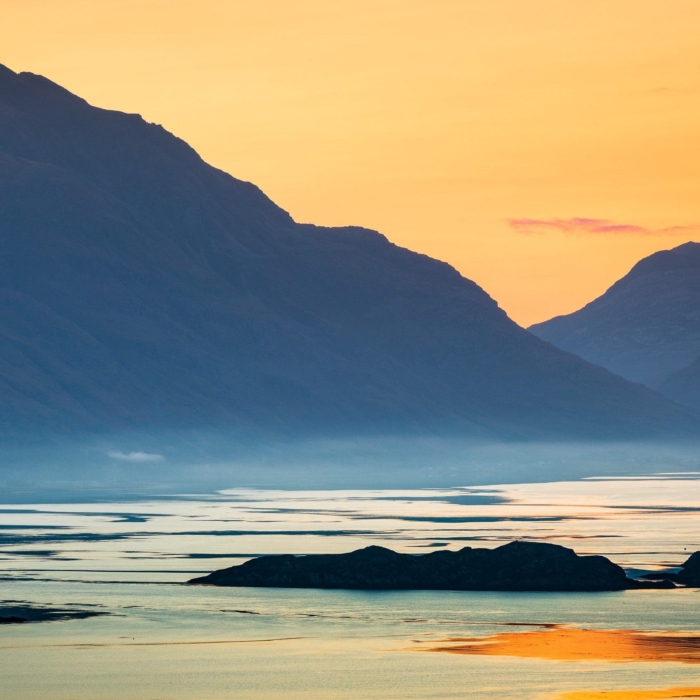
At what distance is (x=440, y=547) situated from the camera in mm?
119875

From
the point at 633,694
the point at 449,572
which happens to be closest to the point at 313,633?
the point at 633,694

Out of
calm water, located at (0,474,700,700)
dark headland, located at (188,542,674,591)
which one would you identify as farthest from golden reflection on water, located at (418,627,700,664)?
dark headland, located at (188,542,674,591)

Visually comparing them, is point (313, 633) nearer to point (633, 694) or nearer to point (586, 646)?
point (586, 646)

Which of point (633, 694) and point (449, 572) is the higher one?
point (449, 572)

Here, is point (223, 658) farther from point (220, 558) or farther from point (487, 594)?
point (220, 558)

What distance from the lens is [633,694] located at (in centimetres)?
6191

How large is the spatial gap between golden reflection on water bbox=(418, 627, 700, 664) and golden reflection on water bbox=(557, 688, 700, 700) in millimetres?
6525

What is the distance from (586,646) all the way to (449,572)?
75.1 ft

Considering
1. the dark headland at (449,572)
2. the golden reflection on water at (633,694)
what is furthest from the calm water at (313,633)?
the dark headland at (449,572)

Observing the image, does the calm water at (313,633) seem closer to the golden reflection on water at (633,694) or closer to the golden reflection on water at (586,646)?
the golden reflection on water at (586,646)

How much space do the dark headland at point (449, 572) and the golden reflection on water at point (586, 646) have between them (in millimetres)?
16161

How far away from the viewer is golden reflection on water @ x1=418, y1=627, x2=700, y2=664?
230 ft

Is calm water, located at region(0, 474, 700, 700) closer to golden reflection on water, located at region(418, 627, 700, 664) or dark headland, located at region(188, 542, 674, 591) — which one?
golden reflection on water, located at region(418, 627, 700, 664)

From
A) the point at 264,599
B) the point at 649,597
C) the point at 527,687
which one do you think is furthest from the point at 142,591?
the point at 527,687
